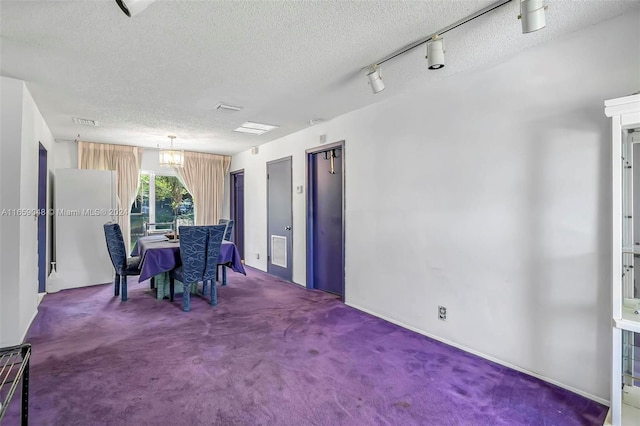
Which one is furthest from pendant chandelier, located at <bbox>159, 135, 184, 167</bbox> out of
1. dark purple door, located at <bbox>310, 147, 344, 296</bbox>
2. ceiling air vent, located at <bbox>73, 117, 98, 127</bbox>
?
dark purple door, located at <bbox>310, 147, 344, 296</bbox>

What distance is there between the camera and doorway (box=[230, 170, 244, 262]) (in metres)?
6.87

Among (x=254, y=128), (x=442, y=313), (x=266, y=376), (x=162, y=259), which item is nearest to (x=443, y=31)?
(x=442, y=313)

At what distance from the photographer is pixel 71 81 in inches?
115

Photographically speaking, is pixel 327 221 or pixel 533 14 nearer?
pixel 533 14

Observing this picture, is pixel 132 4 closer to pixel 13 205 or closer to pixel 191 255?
pixel 13 205

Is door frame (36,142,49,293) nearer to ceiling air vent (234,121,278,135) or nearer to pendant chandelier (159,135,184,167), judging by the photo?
pendant chandelier (159,135,184,167)

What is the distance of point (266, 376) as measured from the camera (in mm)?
2330

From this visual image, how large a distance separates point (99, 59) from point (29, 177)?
155cm

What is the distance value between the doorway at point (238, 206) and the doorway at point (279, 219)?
1331mm

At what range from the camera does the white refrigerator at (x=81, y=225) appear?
4.70 meters

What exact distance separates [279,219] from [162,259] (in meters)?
2.06

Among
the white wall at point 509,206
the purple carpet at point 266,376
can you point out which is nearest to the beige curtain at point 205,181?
the purple carpet at point 266,376

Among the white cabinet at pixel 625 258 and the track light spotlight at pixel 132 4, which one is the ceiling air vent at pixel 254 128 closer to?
the track light spotlight at pixel 132 4

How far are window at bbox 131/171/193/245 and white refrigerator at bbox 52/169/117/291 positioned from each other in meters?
1.06
